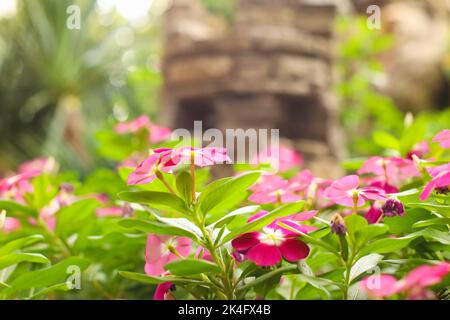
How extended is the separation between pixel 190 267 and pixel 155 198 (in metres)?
0.10

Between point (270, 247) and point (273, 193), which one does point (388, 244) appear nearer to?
point (270, 247)

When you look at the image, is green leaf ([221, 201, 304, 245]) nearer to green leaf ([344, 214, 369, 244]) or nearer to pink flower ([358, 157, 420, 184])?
green leaf ([344, 214, 369, 244])

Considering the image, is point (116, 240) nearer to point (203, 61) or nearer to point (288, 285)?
point (288, 285)

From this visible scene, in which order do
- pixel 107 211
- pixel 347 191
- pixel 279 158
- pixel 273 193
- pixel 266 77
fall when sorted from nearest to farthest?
pixel 347 191 → pixel 273 193 → pixel 107 211 → pixel 279 158 → pixel 266 77

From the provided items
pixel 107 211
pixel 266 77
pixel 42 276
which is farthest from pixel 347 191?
pixel 266 77

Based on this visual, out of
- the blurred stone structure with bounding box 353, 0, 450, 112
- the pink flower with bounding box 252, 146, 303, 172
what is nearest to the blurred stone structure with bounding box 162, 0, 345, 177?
the pink flower with bounding box 252, 146, 303, 172

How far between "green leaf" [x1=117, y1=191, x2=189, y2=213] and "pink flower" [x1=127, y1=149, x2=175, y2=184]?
60 mm

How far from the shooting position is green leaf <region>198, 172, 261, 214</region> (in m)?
0.67

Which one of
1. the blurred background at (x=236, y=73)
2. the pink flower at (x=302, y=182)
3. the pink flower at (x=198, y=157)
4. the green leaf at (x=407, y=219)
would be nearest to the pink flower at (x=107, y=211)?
the blurred background at (x=236, y=73)

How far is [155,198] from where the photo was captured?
25.7 inches

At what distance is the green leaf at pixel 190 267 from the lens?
2.07ft

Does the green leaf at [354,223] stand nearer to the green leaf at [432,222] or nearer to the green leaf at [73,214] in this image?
the green leaf at [432,222]

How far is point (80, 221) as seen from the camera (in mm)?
1036

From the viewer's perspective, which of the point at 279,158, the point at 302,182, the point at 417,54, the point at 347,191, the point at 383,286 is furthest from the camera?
the point at 417,54
